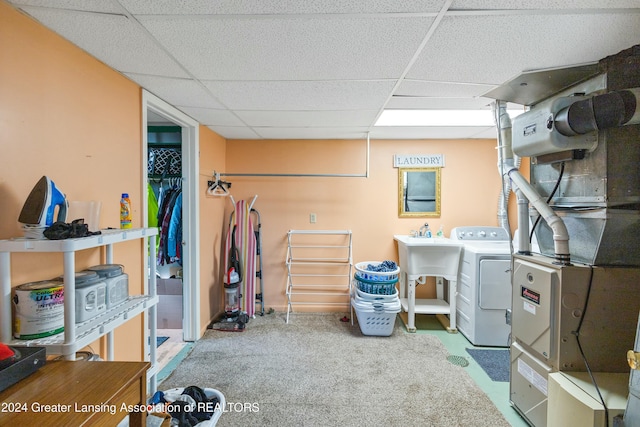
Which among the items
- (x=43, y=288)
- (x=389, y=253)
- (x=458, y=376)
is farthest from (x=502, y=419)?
(x=43, y=288)

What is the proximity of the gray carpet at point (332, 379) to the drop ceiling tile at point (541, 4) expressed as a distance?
88.6 inches

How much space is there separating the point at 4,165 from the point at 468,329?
3.54m

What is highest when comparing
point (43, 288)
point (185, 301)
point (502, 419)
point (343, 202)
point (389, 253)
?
point (343, 202)

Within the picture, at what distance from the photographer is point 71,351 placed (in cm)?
103

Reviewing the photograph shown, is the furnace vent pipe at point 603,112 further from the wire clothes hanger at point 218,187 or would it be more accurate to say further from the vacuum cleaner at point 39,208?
the wire clothes hanger at point 218,187

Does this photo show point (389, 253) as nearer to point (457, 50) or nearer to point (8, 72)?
point (457, 50)

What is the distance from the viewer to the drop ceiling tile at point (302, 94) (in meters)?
1.80

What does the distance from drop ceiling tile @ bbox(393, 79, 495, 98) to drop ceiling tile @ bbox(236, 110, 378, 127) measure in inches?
17.7

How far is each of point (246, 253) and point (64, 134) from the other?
213 centimetres

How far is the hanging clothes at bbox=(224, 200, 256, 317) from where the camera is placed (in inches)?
128

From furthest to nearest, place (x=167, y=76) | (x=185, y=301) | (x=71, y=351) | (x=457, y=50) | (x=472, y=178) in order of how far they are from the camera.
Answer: (x=472, y=178)
(x=185, y=301)
(x=167, y=76)
(x=457, y=50)
(x=71, y=351)

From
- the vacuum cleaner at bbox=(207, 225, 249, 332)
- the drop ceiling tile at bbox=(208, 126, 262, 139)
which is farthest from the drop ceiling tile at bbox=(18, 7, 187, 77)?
the vacuum cleaner at bbox=(207, 225, 249, 332)

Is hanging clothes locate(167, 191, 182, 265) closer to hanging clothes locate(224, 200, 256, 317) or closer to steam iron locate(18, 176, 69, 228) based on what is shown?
hanging clothes locate(224, 200, 256, 317)

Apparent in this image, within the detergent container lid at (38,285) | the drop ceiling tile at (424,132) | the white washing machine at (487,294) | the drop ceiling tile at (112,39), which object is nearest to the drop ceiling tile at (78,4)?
the drop ceiling tile at (112,39)
